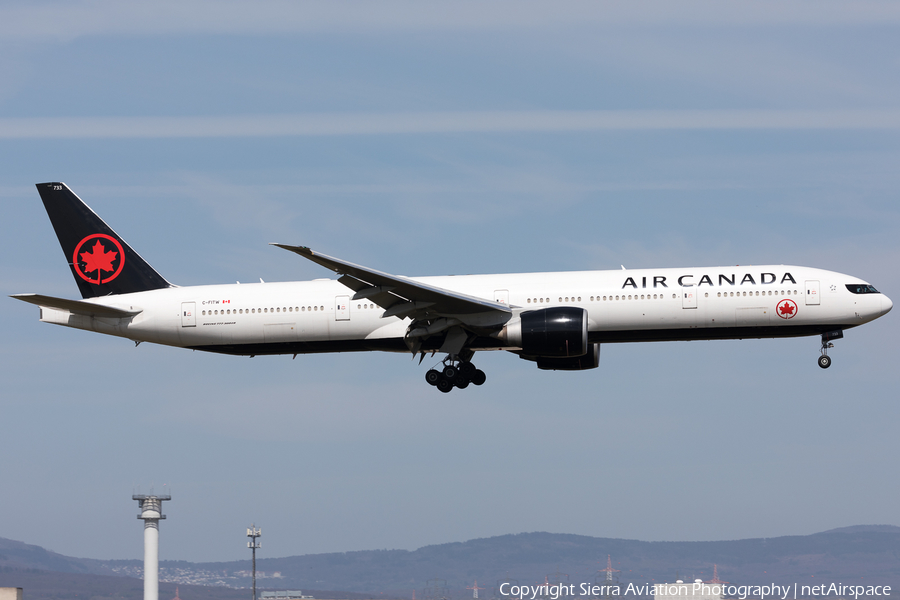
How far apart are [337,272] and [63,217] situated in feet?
52.0

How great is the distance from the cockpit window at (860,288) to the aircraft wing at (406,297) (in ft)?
39.3

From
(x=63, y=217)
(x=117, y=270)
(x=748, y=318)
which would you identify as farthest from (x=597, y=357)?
(x=63, y=217)

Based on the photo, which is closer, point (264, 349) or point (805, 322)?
point (805, 322)

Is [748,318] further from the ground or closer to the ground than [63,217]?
closer to the ground

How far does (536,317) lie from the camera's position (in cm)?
3659

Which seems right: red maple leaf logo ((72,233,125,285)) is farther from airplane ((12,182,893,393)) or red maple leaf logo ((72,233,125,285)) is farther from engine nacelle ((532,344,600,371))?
engine nacelle ((532,344,600,371))

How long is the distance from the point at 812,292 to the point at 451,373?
1326 cm

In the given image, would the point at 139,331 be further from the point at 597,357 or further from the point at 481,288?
the point at 597,357

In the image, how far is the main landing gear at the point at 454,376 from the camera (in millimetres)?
39906

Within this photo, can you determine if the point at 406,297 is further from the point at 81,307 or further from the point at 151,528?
the point at 151,528

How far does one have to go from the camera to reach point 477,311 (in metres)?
37.2

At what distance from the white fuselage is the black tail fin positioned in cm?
118

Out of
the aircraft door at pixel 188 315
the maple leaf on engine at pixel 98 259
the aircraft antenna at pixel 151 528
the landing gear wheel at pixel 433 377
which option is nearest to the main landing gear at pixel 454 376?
the landing gear wheel at pixel 433 377

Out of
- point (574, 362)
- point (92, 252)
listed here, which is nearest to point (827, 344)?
point (574, 362)
